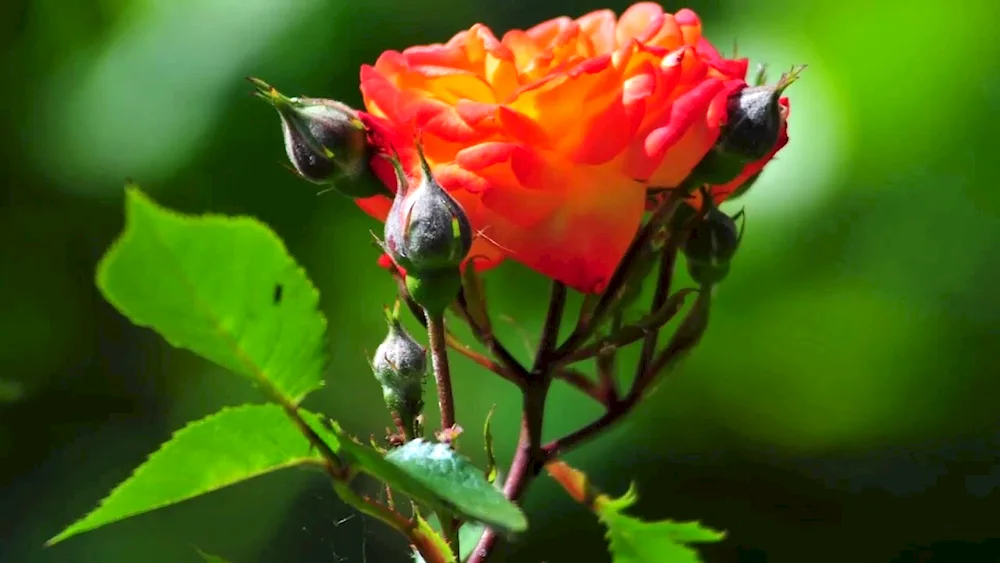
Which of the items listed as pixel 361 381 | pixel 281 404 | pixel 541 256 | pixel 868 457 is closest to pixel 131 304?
pixel 281 404

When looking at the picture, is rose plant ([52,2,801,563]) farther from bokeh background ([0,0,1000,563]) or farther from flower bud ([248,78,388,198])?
bokeh background ([0,0,1000,563])

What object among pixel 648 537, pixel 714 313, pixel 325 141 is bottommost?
pixel 714 313

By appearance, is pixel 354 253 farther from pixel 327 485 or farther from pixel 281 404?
pixel 281 404

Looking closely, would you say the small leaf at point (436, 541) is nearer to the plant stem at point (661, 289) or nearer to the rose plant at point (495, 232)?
the rose plant at point (495, 232)

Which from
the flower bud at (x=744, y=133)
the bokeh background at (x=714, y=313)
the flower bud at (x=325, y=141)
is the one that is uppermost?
the flower bud at (x=744, y=133)

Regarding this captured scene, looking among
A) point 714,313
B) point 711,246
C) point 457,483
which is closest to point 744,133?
point 711,246

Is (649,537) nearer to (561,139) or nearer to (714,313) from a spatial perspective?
(561,139)

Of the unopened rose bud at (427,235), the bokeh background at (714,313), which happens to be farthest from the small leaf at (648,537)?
the bokeh background at (714,313)
